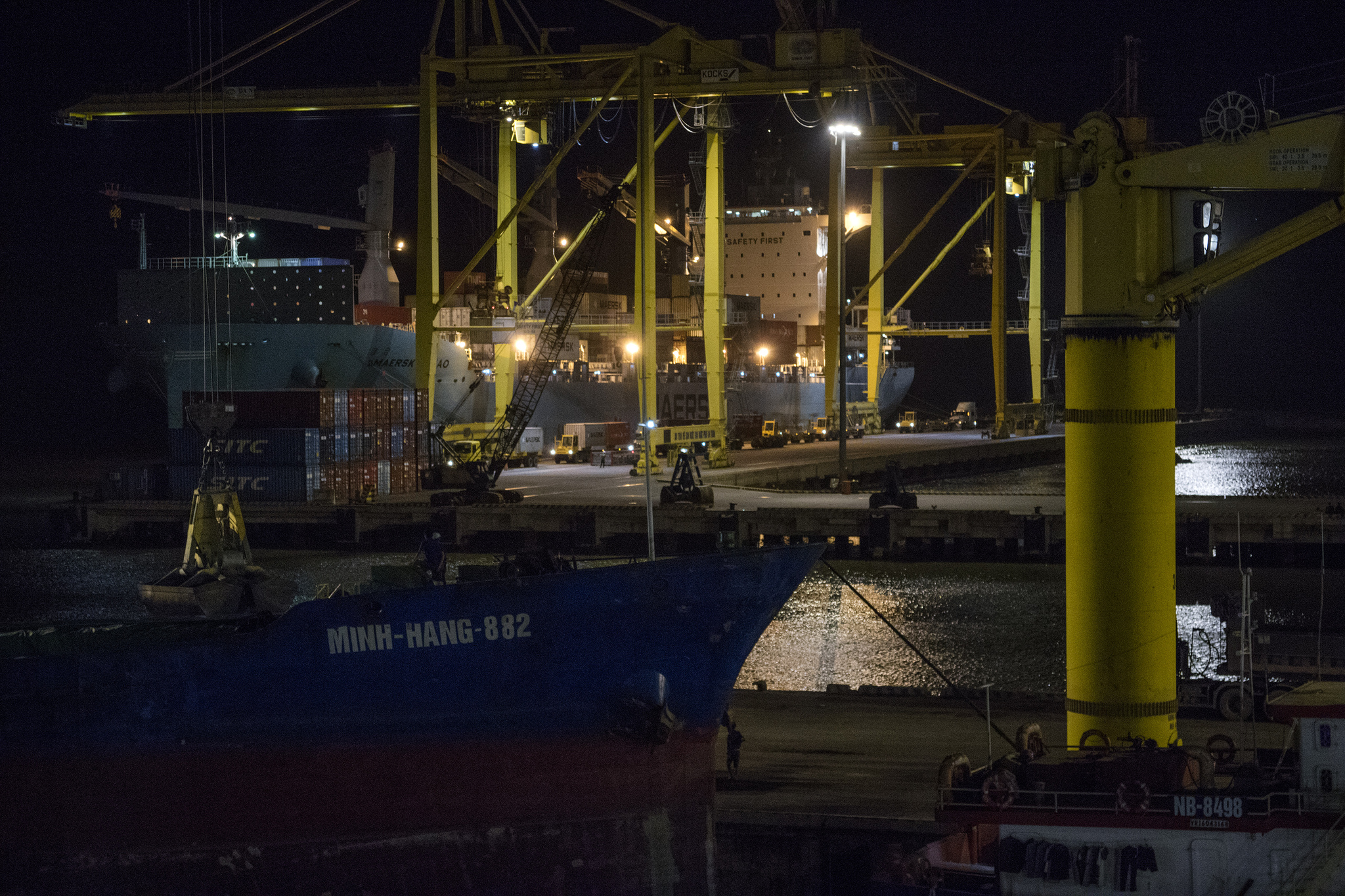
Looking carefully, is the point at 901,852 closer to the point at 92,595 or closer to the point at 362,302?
the point at 92,595

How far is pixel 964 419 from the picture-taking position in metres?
97.9

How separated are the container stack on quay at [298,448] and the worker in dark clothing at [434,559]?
28.5 m

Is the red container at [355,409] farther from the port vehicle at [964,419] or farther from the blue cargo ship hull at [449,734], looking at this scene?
the port vehicle at [964,419]

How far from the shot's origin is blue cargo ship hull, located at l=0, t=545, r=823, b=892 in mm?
12547

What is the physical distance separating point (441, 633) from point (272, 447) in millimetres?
31332

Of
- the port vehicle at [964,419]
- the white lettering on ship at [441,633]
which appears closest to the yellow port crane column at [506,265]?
the white lettering on ship at [441,633]

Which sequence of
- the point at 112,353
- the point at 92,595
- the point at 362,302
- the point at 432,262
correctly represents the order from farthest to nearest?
the point at 362,302 < the point at 112,353 < the point at 432,262 < the point at 92,595

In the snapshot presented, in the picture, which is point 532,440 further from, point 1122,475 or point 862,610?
point 1122,475

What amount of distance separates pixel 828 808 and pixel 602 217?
3963cm

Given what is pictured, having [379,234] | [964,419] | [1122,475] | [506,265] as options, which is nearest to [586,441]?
[506,265]

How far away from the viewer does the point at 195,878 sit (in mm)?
12820

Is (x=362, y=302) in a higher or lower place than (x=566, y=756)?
higher

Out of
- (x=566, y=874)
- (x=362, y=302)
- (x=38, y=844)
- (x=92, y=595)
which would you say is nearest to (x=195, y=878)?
(x=38, y=844)

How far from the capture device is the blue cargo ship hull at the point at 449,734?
41.2 ft
